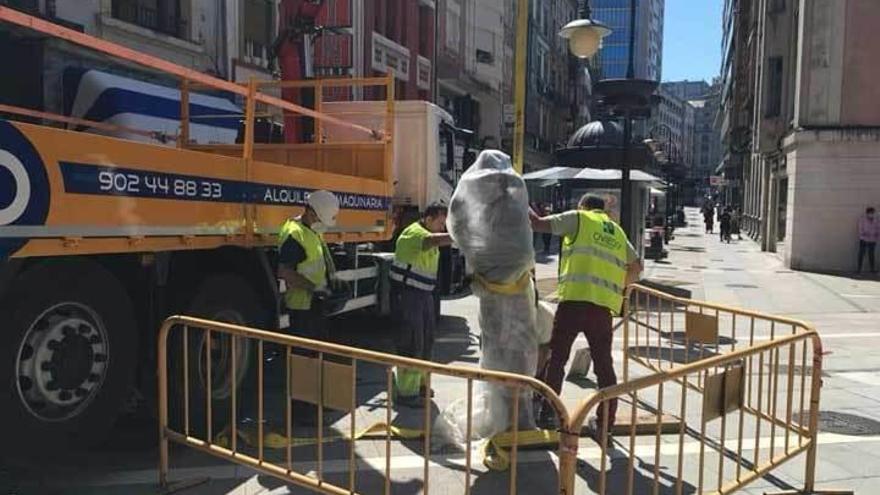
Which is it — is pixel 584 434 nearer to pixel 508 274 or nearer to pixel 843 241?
pixel 508 274

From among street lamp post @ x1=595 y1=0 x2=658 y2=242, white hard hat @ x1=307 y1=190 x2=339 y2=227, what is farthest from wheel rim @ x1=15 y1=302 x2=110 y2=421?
street lamp post @ x1=595 y1=0 x2=658 y2=242

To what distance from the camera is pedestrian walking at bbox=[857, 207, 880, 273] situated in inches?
762

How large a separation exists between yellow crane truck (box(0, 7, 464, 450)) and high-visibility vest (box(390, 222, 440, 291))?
3.12 feet

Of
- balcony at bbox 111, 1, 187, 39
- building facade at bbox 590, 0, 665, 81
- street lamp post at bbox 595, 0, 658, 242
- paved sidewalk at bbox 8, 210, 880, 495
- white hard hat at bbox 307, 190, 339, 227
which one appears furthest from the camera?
building facade at bbox 590, 0, 665, 81

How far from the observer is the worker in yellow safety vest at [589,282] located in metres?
5.46

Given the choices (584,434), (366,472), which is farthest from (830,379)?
(366,472)

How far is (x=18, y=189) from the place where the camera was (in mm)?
3994

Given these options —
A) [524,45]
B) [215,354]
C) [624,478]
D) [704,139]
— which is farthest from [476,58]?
[704,139]

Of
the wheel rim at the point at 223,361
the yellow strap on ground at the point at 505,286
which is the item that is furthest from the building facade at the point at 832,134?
the wheel rim at the point at 223,361

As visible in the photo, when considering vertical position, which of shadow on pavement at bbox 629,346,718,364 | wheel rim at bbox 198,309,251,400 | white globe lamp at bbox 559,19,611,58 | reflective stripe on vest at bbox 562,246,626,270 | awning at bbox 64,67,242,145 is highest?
white globe lamp at bbox 559,19,611,58

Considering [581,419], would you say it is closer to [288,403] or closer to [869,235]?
[288,403]

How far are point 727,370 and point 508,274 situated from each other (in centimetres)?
154

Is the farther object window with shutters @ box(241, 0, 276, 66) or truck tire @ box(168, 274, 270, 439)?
window with shutters @ box(241, 0, 276, 66)

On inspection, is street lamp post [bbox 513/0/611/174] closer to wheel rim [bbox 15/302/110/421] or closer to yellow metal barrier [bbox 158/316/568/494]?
yellow metal barrier [bbox 158/316/568/494]
